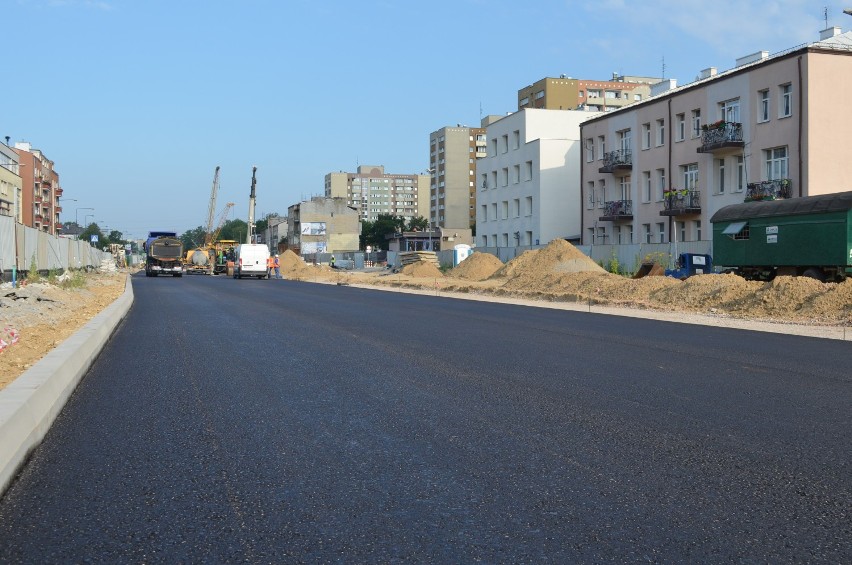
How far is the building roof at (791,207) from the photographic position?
25825mm

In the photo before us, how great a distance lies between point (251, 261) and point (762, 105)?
3203 cm

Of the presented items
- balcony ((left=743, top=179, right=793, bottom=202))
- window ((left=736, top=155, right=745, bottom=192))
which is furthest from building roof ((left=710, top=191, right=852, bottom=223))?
window ((left=736, top=155, right=745, bottom=192))

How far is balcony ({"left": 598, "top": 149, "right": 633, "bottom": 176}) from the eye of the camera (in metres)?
53.4

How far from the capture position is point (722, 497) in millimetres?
4719

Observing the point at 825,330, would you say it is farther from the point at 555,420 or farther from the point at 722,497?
the point at 722,497

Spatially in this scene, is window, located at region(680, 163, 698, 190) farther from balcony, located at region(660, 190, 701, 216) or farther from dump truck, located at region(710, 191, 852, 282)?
dump truck, located at region(710, 191, 852, 282)

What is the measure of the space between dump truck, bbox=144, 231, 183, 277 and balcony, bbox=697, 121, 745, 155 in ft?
126

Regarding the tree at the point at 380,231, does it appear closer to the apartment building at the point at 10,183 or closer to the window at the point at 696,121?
the apartment building at the point at 10,183

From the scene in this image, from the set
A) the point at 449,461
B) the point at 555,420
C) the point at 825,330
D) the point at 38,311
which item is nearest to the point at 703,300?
the point at 825,330

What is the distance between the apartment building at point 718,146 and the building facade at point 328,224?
86.6 metres

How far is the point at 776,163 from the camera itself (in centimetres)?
3991

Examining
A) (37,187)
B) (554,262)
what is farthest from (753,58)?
(37,187)

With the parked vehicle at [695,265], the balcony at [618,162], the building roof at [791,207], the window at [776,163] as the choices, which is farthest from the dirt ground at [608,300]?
the balcony at [618,162]

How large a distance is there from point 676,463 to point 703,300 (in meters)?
20.8
